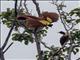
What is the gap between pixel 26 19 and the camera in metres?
0.55

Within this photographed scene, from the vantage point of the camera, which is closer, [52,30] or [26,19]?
[26,19]

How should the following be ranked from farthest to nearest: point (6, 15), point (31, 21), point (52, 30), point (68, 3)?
point (68, 3), point (52, 30), point (6, 15), point (31, 21)

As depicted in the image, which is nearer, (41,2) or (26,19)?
(26,19)

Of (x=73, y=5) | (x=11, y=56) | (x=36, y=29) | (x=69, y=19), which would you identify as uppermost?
(x=36, y=29)

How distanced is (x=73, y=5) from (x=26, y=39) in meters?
0.97

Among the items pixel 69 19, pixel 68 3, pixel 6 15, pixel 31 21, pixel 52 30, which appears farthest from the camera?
pixel 68 3

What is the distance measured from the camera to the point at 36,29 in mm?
595

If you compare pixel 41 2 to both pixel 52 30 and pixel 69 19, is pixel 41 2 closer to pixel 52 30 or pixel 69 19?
pixel 52 30

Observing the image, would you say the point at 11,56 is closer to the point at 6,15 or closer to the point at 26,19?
the point at 6,15

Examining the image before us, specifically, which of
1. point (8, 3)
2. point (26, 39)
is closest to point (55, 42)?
point (8, 3)

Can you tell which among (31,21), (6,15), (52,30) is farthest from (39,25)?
(52,30)

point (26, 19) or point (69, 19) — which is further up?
point (26, 19)

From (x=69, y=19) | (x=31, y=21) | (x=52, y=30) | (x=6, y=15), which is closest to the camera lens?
(x=31, y=21)

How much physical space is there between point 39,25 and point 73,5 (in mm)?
1377
